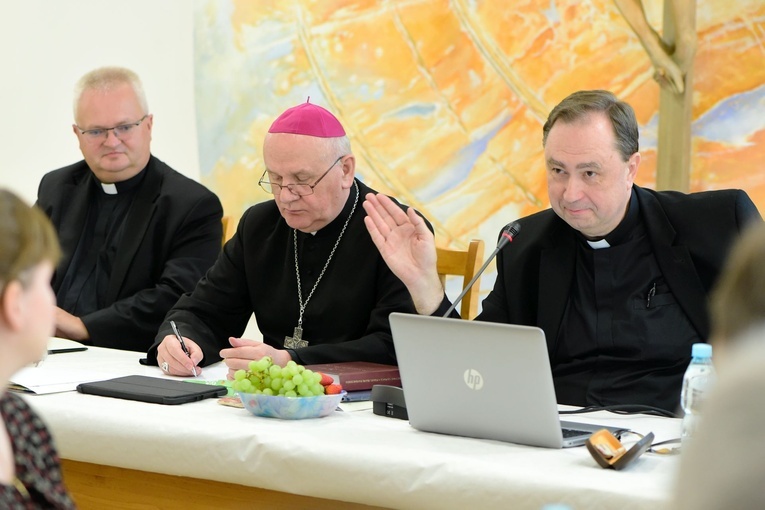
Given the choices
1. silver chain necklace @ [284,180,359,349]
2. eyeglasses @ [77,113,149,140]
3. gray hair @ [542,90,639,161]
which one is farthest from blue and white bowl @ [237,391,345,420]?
eyeglasses @ [77,113,149,140]

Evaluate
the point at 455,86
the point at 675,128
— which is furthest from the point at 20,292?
the point at 455,86

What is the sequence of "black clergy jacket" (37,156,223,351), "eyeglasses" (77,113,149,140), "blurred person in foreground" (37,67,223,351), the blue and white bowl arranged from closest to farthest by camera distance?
the blue and white bowl
"black clergy jacket" (37,156,223,351)
"blurred person in foreground" (37,67,223,351)
"eyeglasses" (77,113,149,140)

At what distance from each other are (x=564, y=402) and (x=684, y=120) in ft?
6.20

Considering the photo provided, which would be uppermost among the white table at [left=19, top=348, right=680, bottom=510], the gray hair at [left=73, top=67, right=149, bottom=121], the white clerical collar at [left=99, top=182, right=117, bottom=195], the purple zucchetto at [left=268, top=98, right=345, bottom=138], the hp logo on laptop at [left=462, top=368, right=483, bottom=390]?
the gray hair at [left=73, top=67, right=149, bottom=121]

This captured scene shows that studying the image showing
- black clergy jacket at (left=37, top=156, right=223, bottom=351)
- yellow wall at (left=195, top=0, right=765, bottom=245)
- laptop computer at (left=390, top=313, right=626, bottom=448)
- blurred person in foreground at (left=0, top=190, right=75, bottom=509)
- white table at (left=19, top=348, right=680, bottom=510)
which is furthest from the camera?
yellow wall at (left=195, top=0, right=765, bottom=245)

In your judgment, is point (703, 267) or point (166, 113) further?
point (166, 113)

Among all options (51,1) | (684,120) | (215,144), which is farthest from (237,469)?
(51,1)

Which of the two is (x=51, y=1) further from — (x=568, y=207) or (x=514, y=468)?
(x=514, y=468)

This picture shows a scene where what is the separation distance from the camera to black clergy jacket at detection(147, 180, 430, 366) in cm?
331

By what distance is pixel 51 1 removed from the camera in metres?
Answer: 5.70

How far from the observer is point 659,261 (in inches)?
115

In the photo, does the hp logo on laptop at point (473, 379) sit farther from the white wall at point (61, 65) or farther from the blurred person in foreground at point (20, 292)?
the white wall at point (61, 65)

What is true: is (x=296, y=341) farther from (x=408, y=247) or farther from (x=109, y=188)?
(x=109, y=188)

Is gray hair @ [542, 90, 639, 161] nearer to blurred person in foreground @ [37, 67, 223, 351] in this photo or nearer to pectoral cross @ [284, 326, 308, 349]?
pectoral cross @ [284, 326, 308, 349]
